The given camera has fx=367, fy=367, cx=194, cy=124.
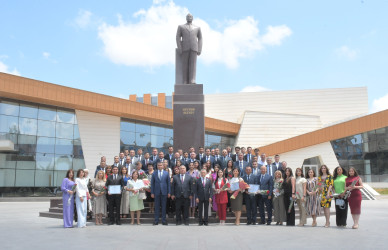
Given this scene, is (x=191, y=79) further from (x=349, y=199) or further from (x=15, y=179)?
(x=15, y=179)

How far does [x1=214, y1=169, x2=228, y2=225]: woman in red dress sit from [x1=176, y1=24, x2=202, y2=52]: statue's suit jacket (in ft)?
18.3

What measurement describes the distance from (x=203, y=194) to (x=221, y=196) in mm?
512

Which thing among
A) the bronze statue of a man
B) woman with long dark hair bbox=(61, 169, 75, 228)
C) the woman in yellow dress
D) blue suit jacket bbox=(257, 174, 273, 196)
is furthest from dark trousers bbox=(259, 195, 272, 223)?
the bronze statue of a man

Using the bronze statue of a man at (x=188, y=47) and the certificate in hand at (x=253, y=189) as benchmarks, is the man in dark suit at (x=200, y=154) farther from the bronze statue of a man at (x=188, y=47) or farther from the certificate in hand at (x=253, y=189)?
the bronze statue of a man at (x=188, y=47)

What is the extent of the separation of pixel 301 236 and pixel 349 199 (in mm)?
2335

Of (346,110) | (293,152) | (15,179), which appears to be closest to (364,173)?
(293,152)

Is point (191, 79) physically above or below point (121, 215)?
above

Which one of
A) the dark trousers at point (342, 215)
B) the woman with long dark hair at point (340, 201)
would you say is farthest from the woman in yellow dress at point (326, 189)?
the dark trousers at point (342, 215)

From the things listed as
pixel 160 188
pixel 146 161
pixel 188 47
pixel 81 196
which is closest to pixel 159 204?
pixel 160 188

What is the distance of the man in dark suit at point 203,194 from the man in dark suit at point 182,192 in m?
0.21

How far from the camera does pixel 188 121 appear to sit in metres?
12.3

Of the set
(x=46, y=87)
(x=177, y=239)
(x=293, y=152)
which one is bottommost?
(x=177, y=239)

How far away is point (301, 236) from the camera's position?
7.01m

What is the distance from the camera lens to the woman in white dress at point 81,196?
9016 mm
